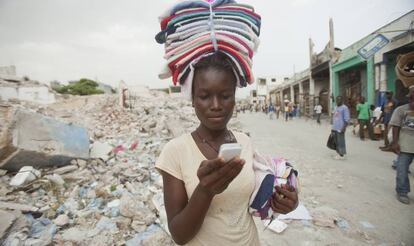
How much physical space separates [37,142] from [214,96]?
13.7 feet

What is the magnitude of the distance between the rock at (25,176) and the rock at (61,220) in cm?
117

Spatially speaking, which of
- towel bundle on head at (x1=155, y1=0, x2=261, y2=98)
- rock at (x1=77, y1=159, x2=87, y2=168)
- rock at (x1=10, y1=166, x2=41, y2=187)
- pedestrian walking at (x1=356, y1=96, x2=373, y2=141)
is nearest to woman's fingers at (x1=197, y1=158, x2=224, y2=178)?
towel bundle on head at (x1=155, y1=0, x2=261, y2=98)

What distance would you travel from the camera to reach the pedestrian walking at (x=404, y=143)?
3.25 metres

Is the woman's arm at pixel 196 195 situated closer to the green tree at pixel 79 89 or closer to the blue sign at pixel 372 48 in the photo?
the blue sign at pixel 372 48

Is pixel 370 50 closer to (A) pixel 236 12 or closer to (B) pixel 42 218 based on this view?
(A) pixel 236 12

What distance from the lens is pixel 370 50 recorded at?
300 inches

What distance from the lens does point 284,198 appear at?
3.62ft

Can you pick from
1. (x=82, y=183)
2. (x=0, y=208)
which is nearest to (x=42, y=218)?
(x=0, y=208)

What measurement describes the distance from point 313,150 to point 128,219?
5.77m

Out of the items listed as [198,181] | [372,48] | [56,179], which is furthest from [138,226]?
[372,48]

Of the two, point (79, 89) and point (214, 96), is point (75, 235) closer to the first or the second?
point (214, 96)

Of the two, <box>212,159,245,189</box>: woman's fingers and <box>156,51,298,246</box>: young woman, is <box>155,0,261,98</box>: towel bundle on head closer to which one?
<box>156,51,298,246</box>: young woman

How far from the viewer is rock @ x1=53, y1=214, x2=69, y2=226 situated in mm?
2870

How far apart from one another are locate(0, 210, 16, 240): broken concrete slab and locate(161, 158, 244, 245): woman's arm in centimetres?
260
